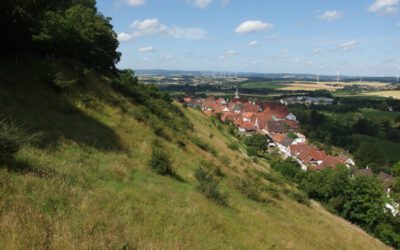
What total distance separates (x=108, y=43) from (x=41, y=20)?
10669 millimetres

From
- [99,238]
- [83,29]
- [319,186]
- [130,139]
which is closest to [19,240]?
[99,238]

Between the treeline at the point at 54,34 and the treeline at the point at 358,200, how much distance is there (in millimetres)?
26413

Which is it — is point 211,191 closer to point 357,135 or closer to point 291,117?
point 357,135

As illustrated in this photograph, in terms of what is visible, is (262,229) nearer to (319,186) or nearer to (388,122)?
(319,186)

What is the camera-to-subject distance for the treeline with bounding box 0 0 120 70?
16.9 metres

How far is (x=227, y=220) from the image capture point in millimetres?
11984

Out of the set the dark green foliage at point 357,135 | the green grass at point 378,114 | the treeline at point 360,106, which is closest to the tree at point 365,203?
the dark green foliage at point 357,135

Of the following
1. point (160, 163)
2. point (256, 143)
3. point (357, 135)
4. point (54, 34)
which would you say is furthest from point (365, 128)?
point (160, 163)

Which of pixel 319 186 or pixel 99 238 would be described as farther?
pixel 319 186

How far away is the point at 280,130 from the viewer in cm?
11056

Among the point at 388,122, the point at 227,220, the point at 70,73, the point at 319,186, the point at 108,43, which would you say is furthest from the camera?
the point at 388,122

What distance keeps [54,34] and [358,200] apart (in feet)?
108

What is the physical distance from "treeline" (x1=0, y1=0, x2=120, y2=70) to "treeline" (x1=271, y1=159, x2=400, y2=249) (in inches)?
1040

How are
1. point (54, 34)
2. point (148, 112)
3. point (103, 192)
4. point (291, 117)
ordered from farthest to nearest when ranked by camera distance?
point (291, 117), point (148, 112), point (54, 34), point (103, 192)
